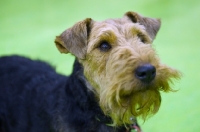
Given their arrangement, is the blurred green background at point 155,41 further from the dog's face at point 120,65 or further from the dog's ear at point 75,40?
the dog's ear at point 75,40

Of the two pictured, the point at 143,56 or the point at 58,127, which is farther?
the point at 58,127

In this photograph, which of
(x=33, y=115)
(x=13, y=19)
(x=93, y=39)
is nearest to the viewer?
(x=93, y=39)

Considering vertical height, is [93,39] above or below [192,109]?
above

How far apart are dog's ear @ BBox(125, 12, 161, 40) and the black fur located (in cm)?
63

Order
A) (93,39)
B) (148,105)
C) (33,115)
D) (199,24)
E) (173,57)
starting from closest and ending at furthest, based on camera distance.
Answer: (148,105) < (93,39) < (33,115) < (173,57) < (199,24)

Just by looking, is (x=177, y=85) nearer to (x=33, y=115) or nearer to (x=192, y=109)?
(x=192, y=109)

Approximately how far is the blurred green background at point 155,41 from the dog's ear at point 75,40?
145 cm

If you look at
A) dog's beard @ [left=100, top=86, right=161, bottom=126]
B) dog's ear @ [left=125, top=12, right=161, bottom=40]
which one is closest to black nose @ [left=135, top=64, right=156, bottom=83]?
dog's beard @ [left=100, top=86, right=161, bottom=126]

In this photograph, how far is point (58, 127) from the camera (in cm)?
278

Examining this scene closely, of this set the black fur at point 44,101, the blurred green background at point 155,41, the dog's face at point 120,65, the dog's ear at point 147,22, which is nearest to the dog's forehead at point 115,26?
the dog's face at point 120,65

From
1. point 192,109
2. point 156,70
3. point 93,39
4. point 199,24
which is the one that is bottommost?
point 192,109

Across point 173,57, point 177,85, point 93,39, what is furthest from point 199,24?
point 93,39

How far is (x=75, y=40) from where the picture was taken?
265 centimetres

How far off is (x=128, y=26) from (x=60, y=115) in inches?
33.4
